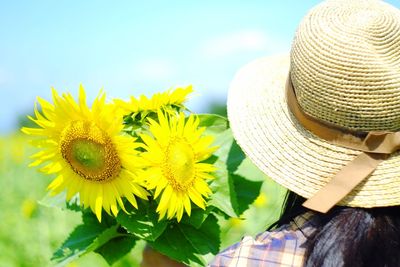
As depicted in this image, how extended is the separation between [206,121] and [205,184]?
18 cm

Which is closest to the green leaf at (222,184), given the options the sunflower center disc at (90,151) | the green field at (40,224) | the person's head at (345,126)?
the person's head at (345,126)

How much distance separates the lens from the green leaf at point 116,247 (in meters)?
1.59

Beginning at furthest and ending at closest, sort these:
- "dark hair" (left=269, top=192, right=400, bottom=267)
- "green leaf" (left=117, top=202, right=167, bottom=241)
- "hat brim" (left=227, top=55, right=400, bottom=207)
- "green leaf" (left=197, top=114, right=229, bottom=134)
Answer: "green leaf" (left=197, top=114, right=229, bottom=134) < "green leaf" (left=117, top=202, right=167, bottom=241) < "hat brim" (left=227, top=55, right=400, bottom=207) < "dark hair" (left=269, top=192, right=400, bottom=267)

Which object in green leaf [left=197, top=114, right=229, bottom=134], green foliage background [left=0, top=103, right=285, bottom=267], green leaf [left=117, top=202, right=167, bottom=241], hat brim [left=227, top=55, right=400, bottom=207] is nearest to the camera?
hat brim [left=227, top=55, right=400, bottom=207]

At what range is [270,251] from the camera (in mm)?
1278

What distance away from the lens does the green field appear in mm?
2672

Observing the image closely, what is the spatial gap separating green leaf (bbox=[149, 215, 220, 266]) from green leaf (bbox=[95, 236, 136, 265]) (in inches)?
4.5

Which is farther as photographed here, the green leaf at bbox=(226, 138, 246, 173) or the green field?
the green field

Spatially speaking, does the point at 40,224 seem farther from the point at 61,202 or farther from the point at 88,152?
the point at 88,152

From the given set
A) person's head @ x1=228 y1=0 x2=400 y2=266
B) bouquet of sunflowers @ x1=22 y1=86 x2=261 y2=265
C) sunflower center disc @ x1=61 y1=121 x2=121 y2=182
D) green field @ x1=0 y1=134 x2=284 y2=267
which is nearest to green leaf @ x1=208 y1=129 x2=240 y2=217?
bouquet of sunflowers @ x1=22 y1=86 x2=261 y2=265

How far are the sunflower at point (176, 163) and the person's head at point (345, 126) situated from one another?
11 centimetres

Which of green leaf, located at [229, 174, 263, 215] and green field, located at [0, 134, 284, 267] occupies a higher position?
green leaf, located at [229, 174, 263, 215]

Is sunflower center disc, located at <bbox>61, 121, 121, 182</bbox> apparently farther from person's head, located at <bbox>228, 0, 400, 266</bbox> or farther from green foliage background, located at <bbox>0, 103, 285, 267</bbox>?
green foliage background, located at <bbox>0, 103, 285, 267</bbox>

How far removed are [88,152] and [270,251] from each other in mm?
396
